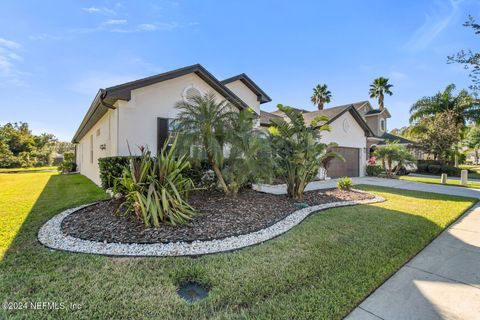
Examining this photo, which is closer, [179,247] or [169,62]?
[179,247]

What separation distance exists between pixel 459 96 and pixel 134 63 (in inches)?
1270

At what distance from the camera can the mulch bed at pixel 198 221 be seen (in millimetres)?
4570

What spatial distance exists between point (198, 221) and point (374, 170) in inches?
719

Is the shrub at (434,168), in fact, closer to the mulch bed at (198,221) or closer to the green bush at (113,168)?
the mulch bed at (198,221)

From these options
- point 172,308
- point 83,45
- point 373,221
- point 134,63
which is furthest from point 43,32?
point 373,221

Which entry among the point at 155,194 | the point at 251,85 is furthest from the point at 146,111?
the point at 251,85

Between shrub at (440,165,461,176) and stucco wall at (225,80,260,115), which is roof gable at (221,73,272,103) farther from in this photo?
shrub at (440,165,461,176)

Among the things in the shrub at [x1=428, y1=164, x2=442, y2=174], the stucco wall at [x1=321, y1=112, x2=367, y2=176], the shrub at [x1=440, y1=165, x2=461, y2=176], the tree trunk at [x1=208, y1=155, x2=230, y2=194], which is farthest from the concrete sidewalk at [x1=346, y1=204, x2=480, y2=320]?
the shrub at [x1=428, y1=164, x2=442, y2=174]

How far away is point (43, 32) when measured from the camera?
945 cm

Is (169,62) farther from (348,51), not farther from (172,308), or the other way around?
(172,308)

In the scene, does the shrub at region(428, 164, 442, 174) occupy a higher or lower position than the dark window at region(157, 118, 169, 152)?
lower

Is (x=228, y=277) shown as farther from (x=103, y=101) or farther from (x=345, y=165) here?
(x=345, y=165)

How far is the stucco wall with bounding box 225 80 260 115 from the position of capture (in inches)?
560

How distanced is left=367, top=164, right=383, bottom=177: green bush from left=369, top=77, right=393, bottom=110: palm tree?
15.4 metres
